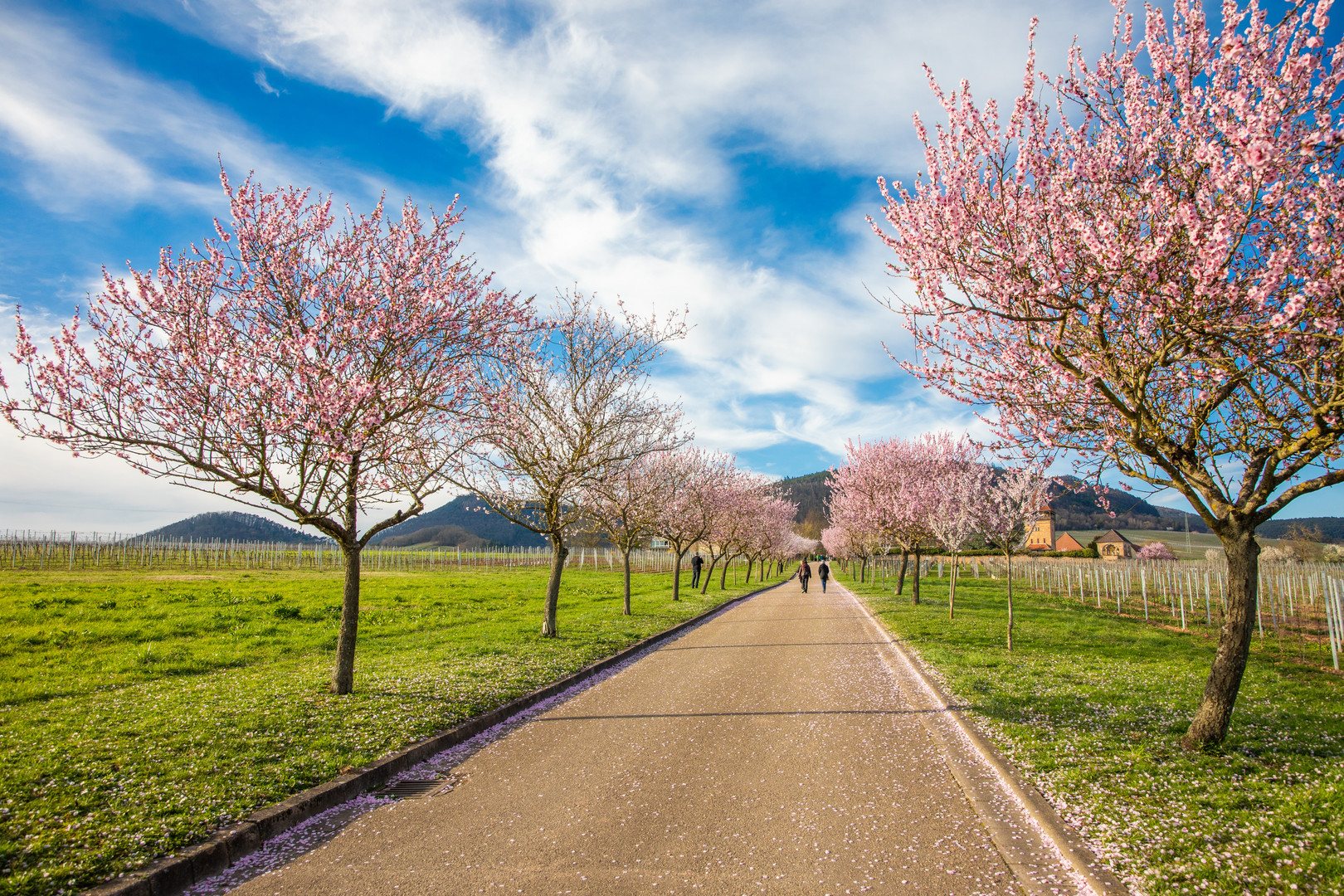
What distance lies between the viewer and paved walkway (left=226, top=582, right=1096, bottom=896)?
4168 millimetres

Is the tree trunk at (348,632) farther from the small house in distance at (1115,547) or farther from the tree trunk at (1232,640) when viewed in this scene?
the small house in distance at (1115,547)

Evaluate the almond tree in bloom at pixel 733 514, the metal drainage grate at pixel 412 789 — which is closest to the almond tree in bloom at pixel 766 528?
the almond tree in bloom at pixel 733 514

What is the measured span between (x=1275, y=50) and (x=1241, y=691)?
9.43 m

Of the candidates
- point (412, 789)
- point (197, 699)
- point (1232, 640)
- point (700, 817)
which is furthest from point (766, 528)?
point (700, 817)

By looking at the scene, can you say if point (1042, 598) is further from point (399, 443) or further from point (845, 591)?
point (399, 443)

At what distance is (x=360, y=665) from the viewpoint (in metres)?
11.2

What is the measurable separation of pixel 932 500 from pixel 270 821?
23646 millimetres

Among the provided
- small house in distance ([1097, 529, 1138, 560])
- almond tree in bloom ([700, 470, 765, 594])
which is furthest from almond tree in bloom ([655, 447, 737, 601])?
small house in distance ([1097, 529, 1138, 560])

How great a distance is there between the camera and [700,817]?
5.15m

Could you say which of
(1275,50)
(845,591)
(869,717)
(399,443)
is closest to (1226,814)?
(869,717)

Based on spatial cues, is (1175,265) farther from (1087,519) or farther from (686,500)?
(1087,519)

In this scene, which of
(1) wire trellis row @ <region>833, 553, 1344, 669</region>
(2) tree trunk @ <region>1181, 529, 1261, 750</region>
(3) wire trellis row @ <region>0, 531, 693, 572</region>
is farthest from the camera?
(3) wire trellis row @ <region>0, 531, 693, 572</region>

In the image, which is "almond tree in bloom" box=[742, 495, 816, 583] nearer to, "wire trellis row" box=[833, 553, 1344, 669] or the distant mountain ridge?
Answer: "wire trellis row" box=[833, 553, 1344, 669]

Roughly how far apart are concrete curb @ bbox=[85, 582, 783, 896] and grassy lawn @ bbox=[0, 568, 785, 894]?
14 cm
